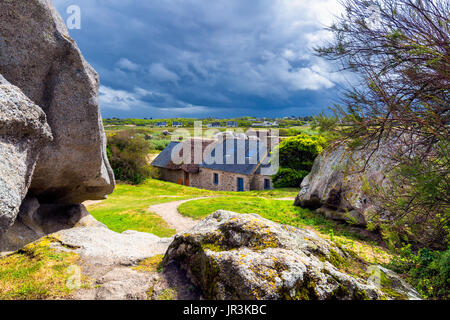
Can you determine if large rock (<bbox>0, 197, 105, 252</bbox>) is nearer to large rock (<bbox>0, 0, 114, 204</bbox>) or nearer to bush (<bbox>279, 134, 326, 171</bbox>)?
large rock (<bbox>0, 0, 114, 204</bbox>)

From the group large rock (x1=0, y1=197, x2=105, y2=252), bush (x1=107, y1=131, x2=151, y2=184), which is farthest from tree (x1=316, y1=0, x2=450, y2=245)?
bush (x1=107, y1=131, x2=151, y2=184)

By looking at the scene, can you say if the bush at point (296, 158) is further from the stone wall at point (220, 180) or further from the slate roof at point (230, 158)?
the stone wall at point (220, 180)

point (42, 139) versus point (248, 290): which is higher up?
point (42, 139)

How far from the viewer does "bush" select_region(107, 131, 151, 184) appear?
31344 mm

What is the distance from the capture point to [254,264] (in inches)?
133

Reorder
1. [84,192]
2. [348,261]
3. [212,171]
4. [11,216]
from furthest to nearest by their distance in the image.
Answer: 1. [212,171]
2. [84,192]
3. [348,261]
4. [11,216]

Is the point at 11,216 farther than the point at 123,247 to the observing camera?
No

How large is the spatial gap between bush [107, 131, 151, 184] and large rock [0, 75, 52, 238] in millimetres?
27721

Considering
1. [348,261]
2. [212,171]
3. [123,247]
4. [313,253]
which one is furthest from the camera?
[212,171]

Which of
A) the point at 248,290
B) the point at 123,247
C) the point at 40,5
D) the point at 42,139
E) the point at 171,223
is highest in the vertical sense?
the point at 40,5

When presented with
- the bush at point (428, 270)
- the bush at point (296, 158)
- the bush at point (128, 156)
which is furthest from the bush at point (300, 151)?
the bush at point (428, 270)
